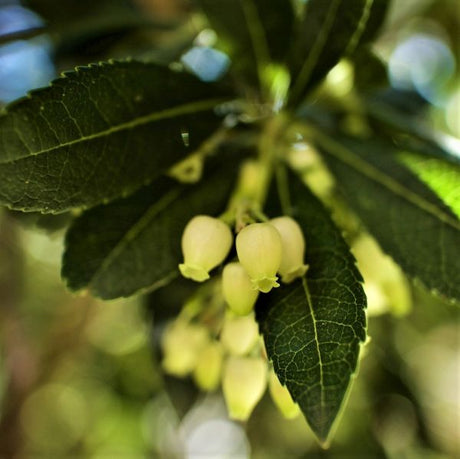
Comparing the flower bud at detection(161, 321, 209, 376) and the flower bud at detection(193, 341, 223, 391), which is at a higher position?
the flower bud at detection(161, 321, 209, 376)

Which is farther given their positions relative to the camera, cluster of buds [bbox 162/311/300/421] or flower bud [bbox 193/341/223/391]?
flower bud [bbox 193/341/223/391]

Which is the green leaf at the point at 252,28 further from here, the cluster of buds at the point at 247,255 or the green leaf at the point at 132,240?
the cluster of buds at the point at 247,255

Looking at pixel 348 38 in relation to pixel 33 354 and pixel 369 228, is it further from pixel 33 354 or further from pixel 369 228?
pixel 33 354

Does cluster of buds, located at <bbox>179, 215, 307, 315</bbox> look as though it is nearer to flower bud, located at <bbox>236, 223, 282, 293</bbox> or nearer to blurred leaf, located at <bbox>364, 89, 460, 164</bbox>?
flower bud, located at <bbox>236, 223, 282, 293</bbox>

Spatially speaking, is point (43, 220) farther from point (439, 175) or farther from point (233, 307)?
point (439, 175)

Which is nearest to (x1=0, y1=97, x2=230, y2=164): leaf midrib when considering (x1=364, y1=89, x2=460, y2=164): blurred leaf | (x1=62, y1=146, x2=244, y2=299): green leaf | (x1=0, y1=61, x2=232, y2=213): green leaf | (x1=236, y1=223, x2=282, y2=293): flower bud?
(x1=0, y1=61, x2=232, y2=213): green leaf

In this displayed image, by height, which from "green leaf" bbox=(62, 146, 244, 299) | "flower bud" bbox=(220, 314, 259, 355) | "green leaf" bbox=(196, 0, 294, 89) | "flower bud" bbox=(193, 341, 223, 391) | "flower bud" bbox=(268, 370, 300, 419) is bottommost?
"flower bud" bbox=(268, 370, 300, 419)

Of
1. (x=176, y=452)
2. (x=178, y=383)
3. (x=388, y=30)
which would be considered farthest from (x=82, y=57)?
(x=176, y=452)

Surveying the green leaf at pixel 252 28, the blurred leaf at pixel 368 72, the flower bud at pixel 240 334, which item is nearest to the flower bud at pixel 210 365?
the flower bud at pixel 240 334
